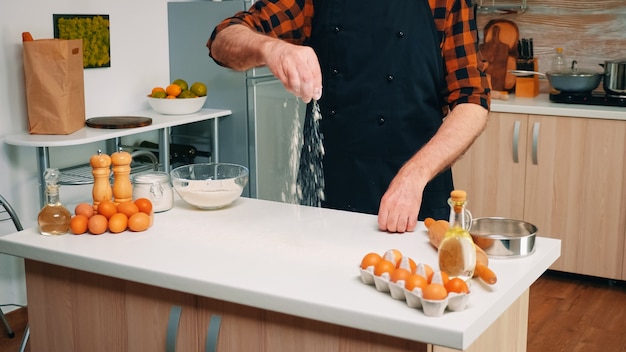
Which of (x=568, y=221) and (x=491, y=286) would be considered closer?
(x=491, y=286)

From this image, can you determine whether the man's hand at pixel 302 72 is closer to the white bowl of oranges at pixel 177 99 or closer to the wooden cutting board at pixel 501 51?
the white bowl of oranges at pixel 177 99

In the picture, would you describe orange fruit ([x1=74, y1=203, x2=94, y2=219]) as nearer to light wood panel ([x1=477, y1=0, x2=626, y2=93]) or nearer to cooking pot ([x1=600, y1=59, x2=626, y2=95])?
Answer: cooking pot ([x1=600, y1=59, x2=626, y2=95])

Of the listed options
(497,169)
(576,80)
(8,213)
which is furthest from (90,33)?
(576,80)

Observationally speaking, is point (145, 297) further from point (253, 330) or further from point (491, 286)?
point (491, 286)

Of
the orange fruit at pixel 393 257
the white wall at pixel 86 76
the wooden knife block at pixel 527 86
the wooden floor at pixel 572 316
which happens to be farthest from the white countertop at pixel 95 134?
the orange fruit at pixel 393 257

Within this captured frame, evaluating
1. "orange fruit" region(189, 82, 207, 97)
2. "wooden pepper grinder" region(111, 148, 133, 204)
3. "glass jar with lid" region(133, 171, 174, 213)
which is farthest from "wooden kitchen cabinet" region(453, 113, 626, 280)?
"wooden pepper grinder" region(111, 148, 133, 204)

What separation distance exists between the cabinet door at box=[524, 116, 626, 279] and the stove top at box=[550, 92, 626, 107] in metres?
0.14

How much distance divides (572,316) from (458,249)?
241cm

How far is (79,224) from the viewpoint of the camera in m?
1.96

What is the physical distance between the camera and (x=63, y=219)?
1.97m

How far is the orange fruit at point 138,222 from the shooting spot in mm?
1976

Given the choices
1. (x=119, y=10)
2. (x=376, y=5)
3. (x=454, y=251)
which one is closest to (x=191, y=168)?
(x=376, y=5)

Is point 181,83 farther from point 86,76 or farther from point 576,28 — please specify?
point 576,28

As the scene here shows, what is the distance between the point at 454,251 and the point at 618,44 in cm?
324
